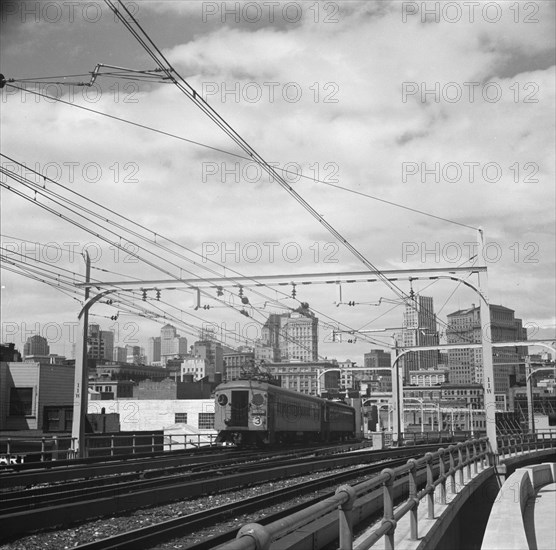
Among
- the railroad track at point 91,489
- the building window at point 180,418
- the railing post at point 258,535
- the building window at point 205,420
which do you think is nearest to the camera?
the railing post at point 258,535

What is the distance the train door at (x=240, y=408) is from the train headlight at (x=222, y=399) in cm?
50

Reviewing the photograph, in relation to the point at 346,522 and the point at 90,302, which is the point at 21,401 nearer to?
the point at 90,302

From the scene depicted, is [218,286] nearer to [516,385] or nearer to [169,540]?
[169,540]

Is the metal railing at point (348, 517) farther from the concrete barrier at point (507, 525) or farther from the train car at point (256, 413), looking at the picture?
the train car at point (256, 413)

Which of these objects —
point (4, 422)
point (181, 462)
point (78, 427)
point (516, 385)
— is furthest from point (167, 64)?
point (516, 385)

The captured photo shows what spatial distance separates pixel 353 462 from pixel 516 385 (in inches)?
4516

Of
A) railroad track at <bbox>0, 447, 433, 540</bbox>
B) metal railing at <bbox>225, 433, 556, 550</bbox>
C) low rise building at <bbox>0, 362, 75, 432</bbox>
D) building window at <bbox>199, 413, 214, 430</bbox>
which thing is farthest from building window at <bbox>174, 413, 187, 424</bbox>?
metal railing at <bbox>225, 433, 556, 550</bbox>

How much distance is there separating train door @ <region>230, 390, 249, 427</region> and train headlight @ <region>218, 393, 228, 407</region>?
0.50m

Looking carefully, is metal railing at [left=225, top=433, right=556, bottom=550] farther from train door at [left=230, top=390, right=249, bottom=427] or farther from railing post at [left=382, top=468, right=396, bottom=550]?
train door at [left=230, top=390, right=249, bottom=427]

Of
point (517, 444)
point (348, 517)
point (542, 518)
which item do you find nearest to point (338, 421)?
point (517, 444)

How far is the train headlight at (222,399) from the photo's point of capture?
33.1m

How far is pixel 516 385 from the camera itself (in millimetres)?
132500

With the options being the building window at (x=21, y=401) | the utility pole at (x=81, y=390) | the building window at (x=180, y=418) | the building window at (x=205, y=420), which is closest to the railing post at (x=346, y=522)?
the utility pole at (x=81, y=390)

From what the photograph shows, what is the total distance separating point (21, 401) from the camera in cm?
5041
